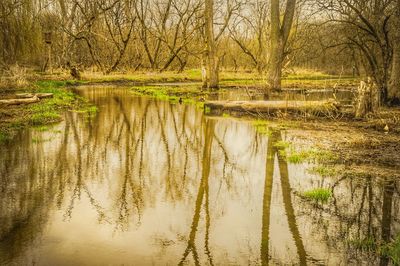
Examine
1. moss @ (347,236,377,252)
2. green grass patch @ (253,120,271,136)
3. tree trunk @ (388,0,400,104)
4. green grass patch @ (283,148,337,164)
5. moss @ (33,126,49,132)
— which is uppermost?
tree trunk @ (388,0,400,104)

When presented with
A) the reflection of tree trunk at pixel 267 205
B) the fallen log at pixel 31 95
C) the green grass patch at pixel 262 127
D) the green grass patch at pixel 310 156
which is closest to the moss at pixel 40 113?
the fallen log at pixel 31 95

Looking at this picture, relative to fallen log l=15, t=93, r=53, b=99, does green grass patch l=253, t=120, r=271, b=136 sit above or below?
below

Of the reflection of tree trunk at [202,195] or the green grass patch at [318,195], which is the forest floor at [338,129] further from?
the reflection of tree trunk at [202,195]

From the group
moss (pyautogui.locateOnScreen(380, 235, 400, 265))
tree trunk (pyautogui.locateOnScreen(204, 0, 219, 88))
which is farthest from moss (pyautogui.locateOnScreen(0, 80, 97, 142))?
tree trunk (pyautogui.locateOnScreen(204, 0, 219, 88))

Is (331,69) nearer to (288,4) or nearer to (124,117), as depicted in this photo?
(288,4)

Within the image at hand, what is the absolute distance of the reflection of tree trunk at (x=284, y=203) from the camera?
4.80 meters

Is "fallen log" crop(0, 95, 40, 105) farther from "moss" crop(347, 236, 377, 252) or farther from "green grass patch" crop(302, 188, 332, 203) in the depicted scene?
"moss" crop(347, 236, 377, 252)

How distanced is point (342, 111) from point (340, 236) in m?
9.61

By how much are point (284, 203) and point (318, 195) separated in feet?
2.00

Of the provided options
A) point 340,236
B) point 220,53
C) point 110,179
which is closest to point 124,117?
point 110,179

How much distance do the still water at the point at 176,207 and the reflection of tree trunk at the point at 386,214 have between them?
0.01 metres

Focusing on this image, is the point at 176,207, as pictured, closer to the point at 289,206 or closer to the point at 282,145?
the point at 289,206

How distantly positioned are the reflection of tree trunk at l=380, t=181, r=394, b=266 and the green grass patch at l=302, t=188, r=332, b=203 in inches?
31.6

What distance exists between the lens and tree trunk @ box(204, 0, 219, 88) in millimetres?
Answer: 24391
